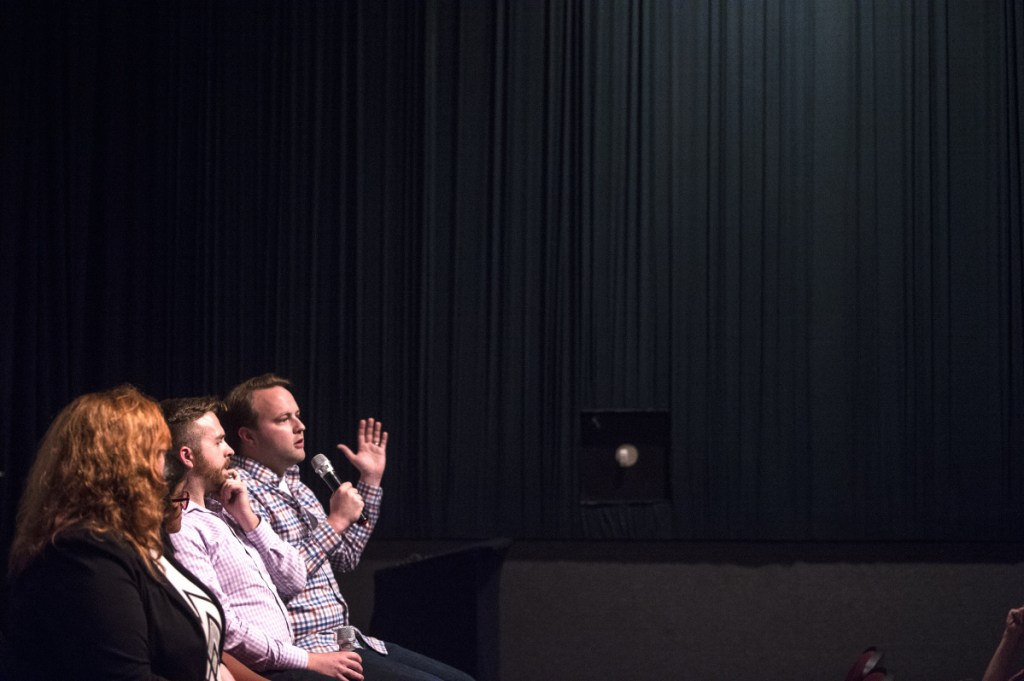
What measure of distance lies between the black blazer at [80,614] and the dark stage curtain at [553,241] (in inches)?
118

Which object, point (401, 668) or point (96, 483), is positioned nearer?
point (96, 483)

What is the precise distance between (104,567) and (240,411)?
5.00 ft

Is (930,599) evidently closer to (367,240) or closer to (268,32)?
(367,240)

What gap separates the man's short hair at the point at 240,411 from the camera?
3.33 meters

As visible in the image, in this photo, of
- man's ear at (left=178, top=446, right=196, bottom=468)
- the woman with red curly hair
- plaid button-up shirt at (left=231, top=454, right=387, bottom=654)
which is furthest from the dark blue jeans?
the woman with red curly hair

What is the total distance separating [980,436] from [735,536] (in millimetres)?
1054

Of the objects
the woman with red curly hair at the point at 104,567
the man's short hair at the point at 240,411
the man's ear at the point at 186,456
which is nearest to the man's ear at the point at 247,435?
the man's short hair at the point at 240,411

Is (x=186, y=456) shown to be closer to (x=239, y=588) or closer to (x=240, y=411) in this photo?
(x=239, y=588)

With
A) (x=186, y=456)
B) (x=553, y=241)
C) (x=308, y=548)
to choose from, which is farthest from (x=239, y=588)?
(x=553, y=241)

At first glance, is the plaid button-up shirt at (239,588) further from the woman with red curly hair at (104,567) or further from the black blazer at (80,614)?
the black blazer at (80,614)

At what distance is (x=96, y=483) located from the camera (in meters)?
1.94

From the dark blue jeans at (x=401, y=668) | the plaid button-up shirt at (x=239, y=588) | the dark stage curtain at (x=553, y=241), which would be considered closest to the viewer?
the plaid button-up shirt at (x=239, y=588)

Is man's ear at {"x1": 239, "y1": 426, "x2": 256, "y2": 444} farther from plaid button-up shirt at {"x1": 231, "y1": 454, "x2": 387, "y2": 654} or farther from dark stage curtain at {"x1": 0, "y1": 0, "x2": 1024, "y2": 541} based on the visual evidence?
dark stage curtain at {"x1": 0, "y1": 0, "x2": 1024, "y2": 541}

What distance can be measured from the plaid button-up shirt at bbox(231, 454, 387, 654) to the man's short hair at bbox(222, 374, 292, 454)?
3.1 inches
